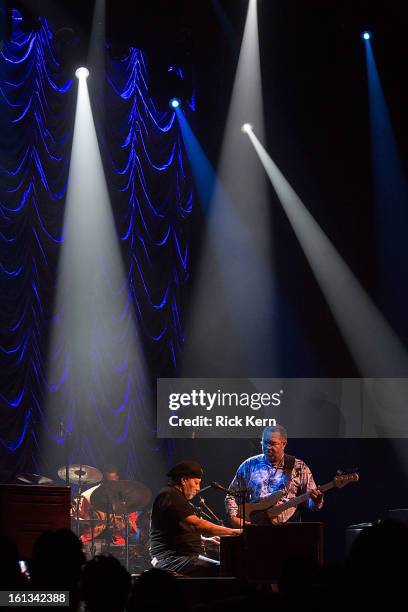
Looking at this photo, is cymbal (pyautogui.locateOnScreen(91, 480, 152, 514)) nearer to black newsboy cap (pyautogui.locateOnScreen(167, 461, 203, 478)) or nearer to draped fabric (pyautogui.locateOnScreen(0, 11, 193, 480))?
draped fabric (pyautogui.locateOnScreen(0, 11, 193, 480))

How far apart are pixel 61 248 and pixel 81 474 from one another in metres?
2.49

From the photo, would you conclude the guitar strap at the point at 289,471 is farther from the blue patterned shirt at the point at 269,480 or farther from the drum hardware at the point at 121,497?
the drum hardware at the point at 121,497

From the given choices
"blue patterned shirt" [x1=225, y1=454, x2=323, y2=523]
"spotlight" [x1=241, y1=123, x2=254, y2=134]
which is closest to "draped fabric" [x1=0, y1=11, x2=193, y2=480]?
"spotlight" [x1=241, y1=123, x2=254, y2=134]

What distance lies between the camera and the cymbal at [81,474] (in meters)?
9.43

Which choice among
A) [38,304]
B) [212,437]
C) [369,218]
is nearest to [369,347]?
[369,218]

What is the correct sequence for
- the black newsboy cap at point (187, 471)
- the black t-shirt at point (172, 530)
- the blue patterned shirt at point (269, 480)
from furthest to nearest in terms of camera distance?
the blue patterned shirt at point (269, 480), the black newsboy cap at point (187, 471), the black t-shirt at point (172, 530)

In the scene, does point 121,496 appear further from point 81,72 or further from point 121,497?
point 81,72

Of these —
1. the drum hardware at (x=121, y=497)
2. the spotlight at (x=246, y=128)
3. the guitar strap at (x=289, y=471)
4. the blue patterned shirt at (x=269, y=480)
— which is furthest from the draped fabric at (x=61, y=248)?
the guitar strap at (x=289, y=471)

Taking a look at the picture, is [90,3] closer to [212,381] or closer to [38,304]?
[38,304]

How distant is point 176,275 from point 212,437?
190 centimetres

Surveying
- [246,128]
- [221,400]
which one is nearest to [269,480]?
[221,400]

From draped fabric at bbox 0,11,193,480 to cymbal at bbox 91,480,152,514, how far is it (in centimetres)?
71

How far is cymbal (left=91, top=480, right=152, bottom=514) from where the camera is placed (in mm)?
9266

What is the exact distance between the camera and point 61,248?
1020 centimetres
